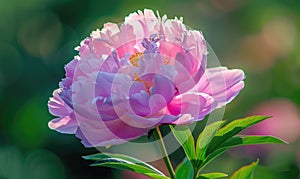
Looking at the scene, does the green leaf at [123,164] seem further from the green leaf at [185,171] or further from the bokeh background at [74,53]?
the bokeh background at [74,53]

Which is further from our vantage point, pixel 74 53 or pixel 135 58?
pixel 74 53

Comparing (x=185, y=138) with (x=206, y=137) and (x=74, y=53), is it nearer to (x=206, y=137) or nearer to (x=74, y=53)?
(x=206, y=137)

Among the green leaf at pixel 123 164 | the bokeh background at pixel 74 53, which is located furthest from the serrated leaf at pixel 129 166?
the bokeh background at pixel 74 53

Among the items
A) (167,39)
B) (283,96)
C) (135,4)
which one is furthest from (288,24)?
(167,39)

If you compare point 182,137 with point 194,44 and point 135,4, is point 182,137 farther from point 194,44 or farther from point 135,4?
point 135,4

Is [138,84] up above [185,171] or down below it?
above

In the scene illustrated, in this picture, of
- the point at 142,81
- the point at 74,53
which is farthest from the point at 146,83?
the point at 74,53

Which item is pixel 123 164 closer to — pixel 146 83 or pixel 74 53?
pixel 146 83
